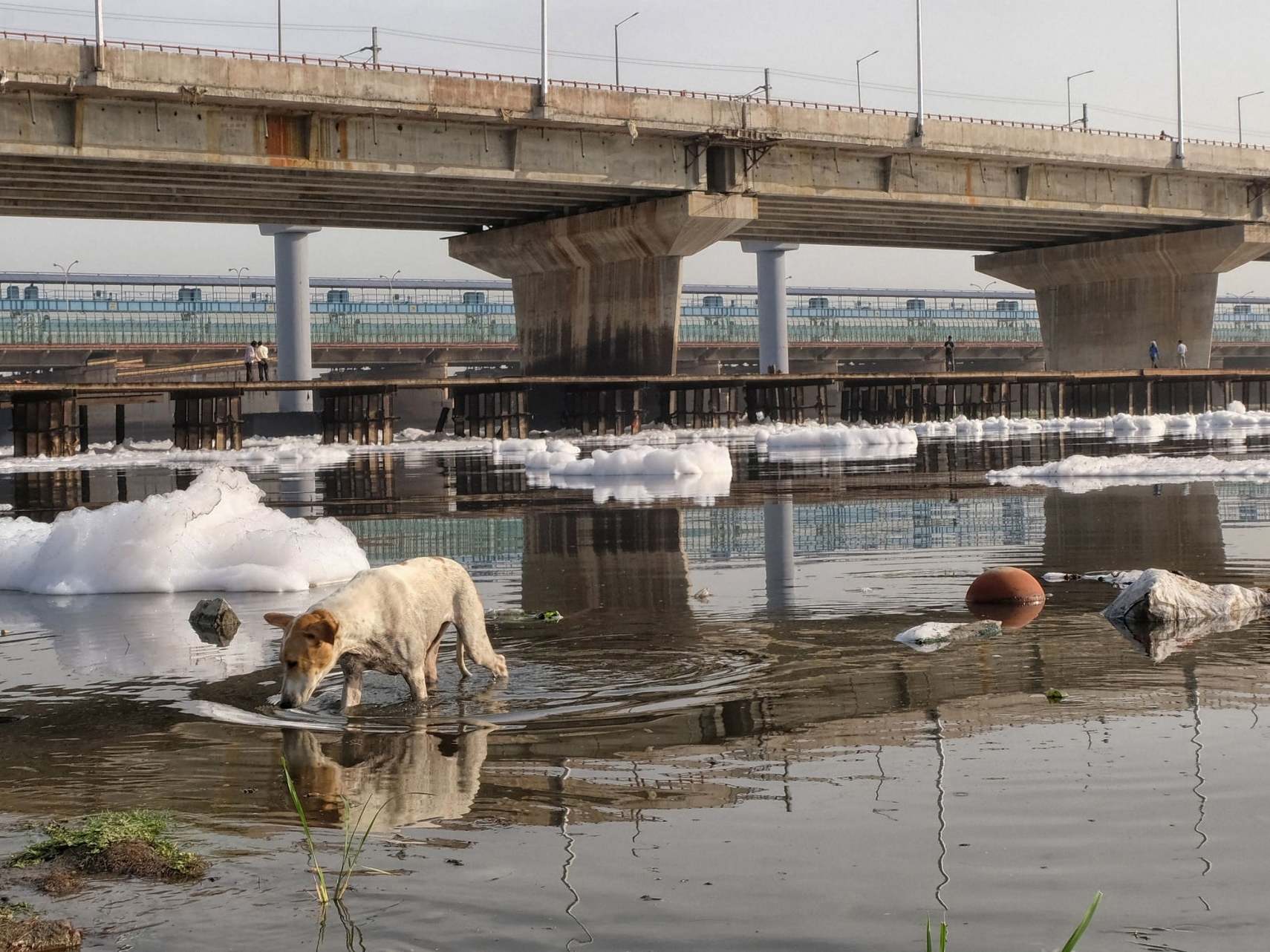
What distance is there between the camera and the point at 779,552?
13719mm

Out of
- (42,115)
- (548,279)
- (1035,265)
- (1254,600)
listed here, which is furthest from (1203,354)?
(1254,600)

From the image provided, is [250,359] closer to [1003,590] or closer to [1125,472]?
[1125,472]

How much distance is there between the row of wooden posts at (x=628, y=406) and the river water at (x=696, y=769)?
1328 inches

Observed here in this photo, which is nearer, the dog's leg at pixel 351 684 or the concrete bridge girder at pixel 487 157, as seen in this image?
the dog's leg at pixel 351 684

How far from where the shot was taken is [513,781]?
18.9 feet

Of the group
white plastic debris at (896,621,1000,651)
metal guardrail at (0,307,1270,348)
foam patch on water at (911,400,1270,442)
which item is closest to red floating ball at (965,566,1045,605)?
white plastic debris at (896,621,1000,651)

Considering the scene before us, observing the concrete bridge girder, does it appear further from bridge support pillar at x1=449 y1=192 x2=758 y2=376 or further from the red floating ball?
the red floating ball

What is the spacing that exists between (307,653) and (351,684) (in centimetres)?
58

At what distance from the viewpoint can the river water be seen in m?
4.18

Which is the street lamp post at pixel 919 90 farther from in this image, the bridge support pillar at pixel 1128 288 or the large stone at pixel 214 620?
the large stone at pixel 214 620

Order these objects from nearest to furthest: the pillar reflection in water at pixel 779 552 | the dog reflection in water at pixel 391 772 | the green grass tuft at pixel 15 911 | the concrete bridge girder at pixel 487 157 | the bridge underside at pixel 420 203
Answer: the green grass tuft at pixel 15 911, the dog reflection in water at pixel 391 772, the pillar reflection in water at pixel 779 552, the concrete bridge girder at pixel 487 157, the bridge underside at pixel 420 203

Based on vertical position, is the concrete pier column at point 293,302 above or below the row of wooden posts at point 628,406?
above

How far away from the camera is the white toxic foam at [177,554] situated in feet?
39.8

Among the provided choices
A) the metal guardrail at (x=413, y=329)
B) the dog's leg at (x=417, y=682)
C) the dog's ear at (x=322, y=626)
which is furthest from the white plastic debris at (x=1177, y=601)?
the metal guardrail at (x=413, y=329)
